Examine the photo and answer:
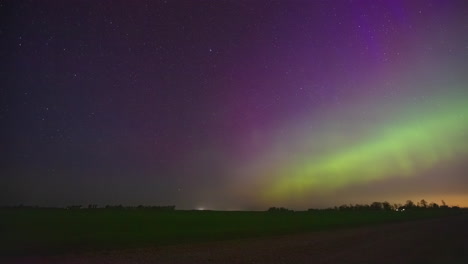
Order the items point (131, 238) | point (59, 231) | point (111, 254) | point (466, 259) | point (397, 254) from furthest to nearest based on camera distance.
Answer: point (59, 231) < point (131, 238) < point (111, 254) < point (397, 254) < point (466, 259)

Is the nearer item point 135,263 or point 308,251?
point 135,263

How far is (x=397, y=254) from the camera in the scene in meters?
21.0

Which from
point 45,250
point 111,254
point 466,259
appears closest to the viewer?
point 466,259

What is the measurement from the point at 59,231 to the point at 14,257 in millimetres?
15421

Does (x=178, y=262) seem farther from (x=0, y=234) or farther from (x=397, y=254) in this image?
(x=0, y=234)

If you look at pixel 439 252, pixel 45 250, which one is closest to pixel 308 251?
pixel 439 252

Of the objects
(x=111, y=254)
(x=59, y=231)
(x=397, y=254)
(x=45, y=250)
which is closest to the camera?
(x=397, y=254)

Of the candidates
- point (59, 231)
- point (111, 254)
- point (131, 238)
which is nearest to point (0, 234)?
point (59, 231)

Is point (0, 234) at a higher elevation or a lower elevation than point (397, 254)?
higher

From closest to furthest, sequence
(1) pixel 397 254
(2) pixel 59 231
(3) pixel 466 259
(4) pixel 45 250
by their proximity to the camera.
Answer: (3) pixel 466 259 < (1) pixel 397 254 < (4) pixel 45 250 < (2) pixel 59 231

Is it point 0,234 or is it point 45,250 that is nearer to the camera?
point 45,250

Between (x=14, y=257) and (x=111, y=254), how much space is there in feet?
17.3

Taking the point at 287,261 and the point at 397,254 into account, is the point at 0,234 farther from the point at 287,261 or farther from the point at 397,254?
the point at 397,254

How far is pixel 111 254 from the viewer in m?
22.7
